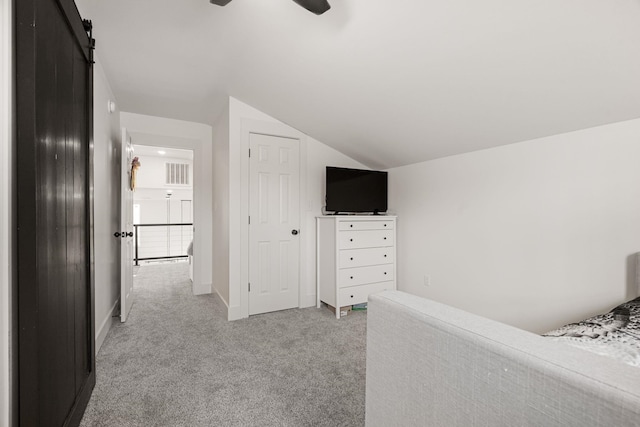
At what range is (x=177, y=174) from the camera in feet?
24.3

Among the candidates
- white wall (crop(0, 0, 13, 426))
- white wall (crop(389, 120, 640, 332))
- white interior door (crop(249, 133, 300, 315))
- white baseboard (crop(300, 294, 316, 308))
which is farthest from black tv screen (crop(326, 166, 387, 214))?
white wall (crop(0, 0, 13, 426))

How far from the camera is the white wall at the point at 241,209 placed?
3.00 m

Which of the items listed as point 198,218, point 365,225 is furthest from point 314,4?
A: point 198,218

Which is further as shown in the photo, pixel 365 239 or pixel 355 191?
→ pixel 355 191

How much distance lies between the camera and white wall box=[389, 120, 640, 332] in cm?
184

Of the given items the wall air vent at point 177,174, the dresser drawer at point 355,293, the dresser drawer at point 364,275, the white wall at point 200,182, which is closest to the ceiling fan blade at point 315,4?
the dresser drawer at point 364,275

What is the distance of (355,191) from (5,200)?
294cm

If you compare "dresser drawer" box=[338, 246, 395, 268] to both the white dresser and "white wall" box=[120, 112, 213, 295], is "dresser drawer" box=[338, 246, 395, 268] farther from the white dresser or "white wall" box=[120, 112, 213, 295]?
"white wall" box=[120, 112, 213, 295]

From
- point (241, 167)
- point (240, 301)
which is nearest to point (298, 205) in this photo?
point (241, 167)

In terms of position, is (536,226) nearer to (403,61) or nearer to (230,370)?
(403,61)

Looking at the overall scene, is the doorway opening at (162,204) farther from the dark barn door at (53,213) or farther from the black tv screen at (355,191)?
the dark barn door at (53,213)

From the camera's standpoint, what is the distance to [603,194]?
189 centimetres

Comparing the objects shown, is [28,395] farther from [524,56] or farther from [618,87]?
[618,87]

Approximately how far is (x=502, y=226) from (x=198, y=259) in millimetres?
3648
